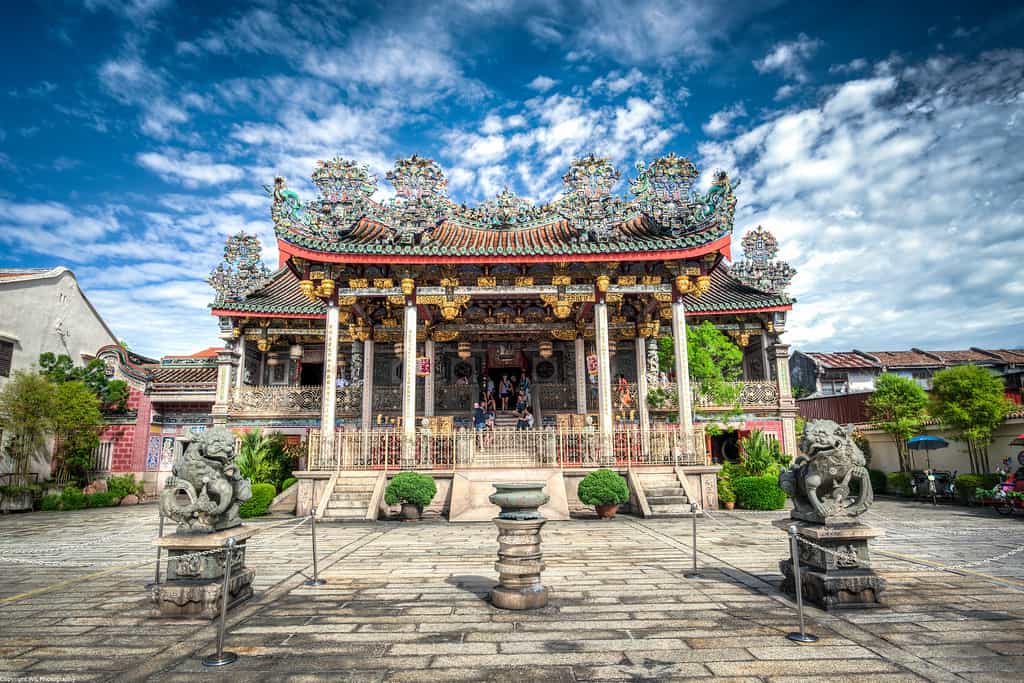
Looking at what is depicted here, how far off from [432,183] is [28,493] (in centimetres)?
1707

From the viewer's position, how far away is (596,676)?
12.4 feet

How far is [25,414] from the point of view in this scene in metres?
17.7

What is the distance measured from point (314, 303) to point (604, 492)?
48.7 feet

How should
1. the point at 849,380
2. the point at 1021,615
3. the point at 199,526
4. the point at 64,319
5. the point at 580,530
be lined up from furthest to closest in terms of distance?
1. the point at 849,380
2. the point at 64,319
3. the point at 580,530
4. the point at 199,526
5. the point at 1021,615

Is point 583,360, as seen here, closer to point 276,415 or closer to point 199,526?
point 276,415

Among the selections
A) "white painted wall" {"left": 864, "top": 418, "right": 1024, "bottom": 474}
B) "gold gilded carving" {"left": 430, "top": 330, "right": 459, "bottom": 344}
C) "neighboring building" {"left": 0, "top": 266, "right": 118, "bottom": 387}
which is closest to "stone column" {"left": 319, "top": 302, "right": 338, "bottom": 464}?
"gold gilded carving" {"left": 430, "top": 330, "right": 459, "bottom": 344}

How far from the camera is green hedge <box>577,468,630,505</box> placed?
1251cm

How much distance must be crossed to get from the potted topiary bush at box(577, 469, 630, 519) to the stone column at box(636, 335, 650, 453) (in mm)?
2106

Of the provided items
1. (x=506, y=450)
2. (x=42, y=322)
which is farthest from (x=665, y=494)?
(x=42, y=322)

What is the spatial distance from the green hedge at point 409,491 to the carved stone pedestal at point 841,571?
342 inches

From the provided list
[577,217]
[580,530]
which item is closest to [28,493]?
[580,530]

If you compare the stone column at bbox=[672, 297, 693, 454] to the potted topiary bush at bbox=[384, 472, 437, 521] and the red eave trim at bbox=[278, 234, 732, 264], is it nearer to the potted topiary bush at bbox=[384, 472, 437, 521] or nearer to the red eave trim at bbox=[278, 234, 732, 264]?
the red eave trim at bbox=[278, 234, 732, 264]

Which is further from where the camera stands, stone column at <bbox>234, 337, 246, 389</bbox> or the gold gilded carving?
stone column at <bbox>234, 337, 246, 389</bbox>

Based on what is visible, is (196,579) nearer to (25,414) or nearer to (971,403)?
(25,414)
